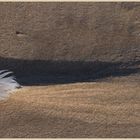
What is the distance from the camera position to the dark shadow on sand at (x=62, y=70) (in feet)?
8.92

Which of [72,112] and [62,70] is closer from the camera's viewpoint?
[72,112]

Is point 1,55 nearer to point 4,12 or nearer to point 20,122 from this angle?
point 4,12

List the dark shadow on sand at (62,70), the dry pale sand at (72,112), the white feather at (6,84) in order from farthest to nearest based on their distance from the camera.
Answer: the dark shadow on sand at (62,70) < the white feather at (6,84) < the dry pale sand at (72,112)

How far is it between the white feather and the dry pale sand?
0.09ft

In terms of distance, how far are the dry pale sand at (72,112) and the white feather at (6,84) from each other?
0.03 metres

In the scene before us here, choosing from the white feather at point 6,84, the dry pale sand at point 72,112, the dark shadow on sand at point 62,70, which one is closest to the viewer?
the dry pale sand at point 72,112

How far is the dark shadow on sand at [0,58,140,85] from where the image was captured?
272 cm

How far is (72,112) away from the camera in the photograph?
2.39 metres

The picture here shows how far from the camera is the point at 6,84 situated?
2.56 m

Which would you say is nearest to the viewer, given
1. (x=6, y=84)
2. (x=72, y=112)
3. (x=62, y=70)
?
(x=72, y=112)

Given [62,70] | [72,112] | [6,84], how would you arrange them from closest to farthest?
[72,112] → [6,84] → [62,70]

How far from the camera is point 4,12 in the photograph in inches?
112

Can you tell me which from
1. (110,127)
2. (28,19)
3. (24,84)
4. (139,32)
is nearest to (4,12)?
(28,19)

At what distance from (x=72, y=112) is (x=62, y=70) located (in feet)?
1.30
